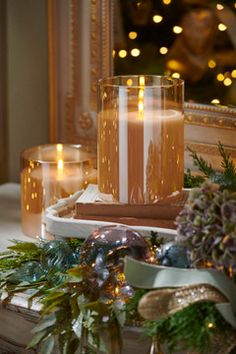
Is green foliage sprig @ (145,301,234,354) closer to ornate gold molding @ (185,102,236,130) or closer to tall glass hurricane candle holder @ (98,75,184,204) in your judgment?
tall glass hurricane candle holder @ (98,75,184,204)

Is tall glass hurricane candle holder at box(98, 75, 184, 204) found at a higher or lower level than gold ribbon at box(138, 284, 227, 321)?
higher

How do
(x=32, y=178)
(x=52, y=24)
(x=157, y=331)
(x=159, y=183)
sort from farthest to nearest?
(x=52, y=24) → (x=32, y=178) → (x=159, y=183) → (x=157, y=331)

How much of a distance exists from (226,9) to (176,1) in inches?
3.3

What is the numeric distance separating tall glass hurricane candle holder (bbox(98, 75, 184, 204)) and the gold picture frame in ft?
0.76

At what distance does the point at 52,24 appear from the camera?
4.71 feet

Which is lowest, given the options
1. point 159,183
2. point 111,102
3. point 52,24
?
point 159,183

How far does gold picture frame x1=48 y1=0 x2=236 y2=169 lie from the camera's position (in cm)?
132

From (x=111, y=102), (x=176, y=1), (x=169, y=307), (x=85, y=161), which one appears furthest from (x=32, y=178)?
(x=169, y=307)

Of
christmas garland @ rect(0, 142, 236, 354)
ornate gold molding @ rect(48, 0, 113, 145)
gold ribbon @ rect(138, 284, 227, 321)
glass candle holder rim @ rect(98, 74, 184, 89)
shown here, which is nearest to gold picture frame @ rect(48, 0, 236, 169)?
ornate gold molding @ rect(48, 0, 113, 145)

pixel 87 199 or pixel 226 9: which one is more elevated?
pixel 226 9

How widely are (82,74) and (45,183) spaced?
274 mm

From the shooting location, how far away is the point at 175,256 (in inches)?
34.7

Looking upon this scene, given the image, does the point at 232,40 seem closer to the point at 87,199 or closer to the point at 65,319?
the point at 87,199

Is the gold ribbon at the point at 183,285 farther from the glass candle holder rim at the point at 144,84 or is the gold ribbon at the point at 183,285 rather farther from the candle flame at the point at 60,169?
the candle flame at the point at 60,169
